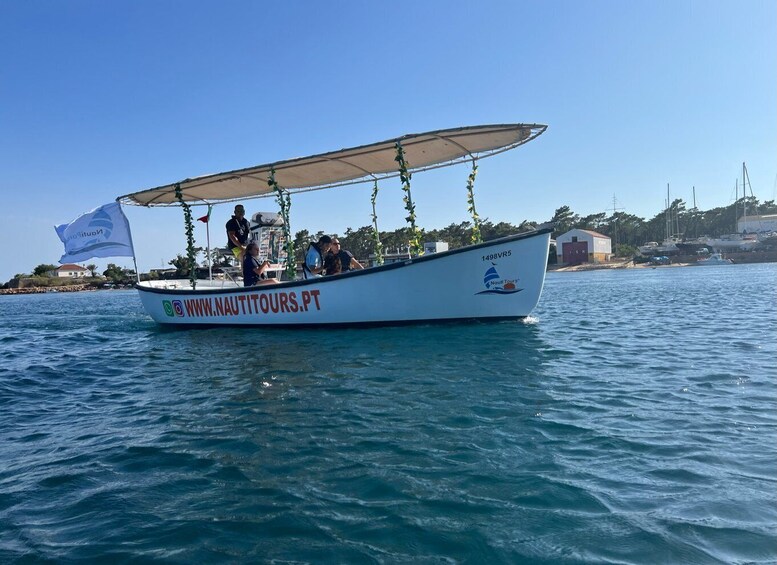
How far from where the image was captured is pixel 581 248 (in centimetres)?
8588

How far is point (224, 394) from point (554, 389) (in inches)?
157

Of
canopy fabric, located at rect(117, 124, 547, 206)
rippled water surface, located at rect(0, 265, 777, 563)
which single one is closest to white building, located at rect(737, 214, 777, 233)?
canopy fabric, located at rect(117, 124, 547, 206)

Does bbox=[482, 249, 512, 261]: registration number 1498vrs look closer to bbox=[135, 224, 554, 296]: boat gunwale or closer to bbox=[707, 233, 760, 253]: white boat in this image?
bbox=[135, 224, 554, 296]: boat gunwale

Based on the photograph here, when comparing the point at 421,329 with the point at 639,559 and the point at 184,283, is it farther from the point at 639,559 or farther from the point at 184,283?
the point at 184,283

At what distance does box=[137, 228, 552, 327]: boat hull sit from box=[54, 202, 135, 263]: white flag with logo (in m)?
4.41

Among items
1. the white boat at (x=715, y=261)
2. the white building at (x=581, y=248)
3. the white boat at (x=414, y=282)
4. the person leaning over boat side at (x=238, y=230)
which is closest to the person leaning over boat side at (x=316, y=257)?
the white boat at (x=414, y=282)

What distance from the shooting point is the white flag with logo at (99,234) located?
43.3 ft

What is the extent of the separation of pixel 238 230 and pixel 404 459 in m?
10.8

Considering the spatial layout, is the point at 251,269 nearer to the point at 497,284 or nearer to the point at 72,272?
the point at 497,284

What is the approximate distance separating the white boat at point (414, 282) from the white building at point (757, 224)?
11016 cm

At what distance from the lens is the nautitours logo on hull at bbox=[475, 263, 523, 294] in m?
11.0

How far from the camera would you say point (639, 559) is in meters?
2.42

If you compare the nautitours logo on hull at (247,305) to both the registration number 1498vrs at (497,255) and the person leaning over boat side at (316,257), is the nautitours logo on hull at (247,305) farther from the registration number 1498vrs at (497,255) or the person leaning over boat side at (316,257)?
the registration number 1498vrs at (497,255)

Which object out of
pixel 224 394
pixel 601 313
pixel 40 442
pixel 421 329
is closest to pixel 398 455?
pixel 224 394
